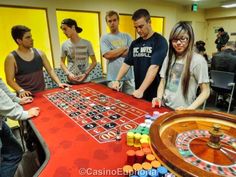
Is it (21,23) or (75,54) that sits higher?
(21,23)

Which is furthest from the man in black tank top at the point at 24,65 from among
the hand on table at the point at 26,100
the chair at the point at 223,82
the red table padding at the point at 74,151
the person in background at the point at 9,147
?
the chair at the point at 223,82

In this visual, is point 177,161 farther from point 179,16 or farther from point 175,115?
point 179,16

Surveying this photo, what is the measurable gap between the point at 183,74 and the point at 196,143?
88 cm

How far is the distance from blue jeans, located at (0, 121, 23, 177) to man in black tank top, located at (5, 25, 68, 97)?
1.74ft

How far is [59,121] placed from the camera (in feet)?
4.67

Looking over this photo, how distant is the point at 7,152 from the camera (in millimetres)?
1664

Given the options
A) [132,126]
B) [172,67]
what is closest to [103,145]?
[132,126]

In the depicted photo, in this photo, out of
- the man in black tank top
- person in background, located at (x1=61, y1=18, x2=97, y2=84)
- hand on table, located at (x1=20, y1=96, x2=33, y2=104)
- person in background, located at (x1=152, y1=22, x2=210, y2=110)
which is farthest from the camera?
person in background, located at (x1=61, y1=18, x2=97, y2=84)

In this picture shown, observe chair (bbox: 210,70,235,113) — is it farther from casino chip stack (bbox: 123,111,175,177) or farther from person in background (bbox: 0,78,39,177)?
person in background (bbox: 0,78,39,177)

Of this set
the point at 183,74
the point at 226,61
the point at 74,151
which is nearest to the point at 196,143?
the point at 74,151

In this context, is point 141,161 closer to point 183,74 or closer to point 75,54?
point 183,74

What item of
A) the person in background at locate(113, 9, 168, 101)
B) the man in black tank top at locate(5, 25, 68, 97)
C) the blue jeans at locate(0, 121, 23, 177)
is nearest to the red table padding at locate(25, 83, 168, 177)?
the blue jeans at locate(0, 121, 23, 177)

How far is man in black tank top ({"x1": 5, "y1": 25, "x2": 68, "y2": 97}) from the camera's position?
2186mm

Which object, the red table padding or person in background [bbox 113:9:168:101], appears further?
person in background [bbox 113:9:168:101]
